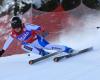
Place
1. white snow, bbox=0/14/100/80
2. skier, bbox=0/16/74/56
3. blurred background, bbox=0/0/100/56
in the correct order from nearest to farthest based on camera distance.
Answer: white snow, bbox=0/14/100/80
skier, bbox=0/16/74/56
blurred background, bbox=0/0/100/56

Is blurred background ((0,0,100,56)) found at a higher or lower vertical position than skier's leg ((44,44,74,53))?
lower

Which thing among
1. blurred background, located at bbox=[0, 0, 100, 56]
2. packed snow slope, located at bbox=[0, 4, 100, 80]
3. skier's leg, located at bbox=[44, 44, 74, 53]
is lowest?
blurred background, located at bbox=[0, 0, 100, 56]

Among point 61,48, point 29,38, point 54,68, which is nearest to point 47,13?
point 29,38

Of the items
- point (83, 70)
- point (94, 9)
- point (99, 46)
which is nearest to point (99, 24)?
point (94, 9)

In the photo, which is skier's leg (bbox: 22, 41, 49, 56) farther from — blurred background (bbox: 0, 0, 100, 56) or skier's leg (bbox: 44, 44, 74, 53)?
blurred background (bbox: 0, 0, 100, 56)

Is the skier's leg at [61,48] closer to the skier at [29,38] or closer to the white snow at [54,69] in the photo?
the skier at [29,38]

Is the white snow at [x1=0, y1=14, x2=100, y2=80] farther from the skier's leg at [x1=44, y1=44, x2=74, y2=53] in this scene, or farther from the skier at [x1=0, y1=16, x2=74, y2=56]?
the skier's leg at [x1=44, y1=44, x2=74, y2=53]

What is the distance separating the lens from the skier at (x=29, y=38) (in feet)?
24.7

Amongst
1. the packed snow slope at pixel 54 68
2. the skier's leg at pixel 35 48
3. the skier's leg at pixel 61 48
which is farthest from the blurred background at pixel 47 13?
the packed snow slope at pixel 54 68

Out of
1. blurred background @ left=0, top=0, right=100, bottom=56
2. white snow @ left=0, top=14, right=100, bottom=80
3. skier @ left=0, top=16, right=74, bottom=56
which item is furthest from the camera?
blurred background @ left=0, top=0, right=100, bottom=56

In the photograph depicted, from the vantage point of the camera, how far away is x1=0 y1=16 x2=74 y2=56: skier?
753 cm

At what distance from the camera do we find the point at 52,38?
10898mm

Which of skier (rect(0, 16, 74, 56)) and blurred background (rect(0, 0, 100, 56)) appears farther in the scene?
blurred background (rect(0, 0, 100, 56))

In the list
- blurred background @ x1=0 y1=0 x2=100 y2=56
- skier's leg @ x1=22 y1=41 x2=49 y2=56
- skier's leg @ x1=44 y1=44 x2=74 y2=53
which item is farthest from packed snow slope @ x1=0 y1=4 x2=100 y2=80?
blurred background @ x1=0 y1=0 x2=100 y2=56
